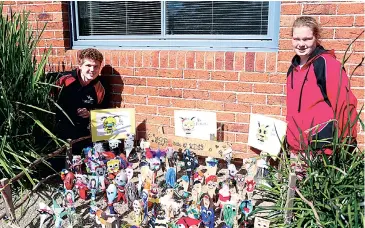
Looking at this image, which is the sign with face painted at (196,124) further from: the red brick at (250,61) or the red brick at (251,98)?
the red brick at (250,61)

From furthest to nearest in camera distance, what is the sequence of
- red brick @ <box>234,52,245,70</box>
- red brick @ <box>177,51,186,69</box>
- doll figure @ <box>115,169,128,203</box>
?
red brick @ <box>177,51,186,69</box> → red brick @ <box>234,52,245,70</box> → doll figure @ <box>115,169,128,203</box>

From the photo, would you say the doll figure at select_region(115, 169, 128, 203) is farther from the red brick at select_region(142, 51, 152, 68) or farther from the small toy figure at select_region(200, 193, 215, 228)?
the red brick at select_region(142, 51, 152, 68)

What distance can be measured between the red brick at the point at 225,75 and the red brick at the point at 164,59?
0.50 meters

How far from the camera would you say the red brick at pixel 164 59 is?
375 cm

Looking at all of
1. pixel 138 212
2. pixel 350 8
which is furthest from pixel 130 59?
pixel 350 8

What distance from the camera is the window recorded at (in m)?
3.47

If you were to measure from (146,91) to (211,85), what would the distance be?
72cm

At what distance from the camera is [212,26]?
3658mm

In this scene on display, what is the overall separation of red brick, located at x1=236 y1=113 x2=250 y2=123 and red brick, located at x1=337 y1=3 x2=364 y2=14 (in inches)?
46.7

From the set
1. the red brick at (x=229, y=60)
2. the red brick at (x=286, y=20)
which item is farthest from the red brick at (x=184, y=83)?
the red brick at (x=286, y=20)

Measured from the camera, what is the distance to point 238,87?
11.6ft

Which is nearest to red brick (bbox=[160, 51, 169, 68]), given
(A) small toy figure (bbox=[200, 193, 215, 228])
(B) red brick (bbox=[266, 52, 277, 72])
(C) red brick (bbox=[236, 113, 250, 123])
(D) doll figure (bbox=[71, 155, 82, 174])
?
(C) red brick (bbox=[236, 113, 250, 123])

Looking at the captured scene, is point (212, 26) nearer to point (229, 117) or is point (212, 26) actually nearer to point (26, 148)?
point (229, 117)

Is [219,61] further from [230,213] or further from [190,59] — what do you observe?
[230,213]
